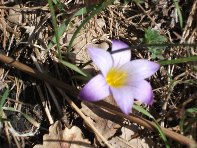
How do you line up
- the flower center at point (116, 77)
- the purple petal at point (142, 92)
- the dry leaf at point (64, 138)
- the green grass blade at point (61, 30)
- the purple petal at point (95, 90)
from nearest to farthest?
the purple petal at point (95, 90), the purple petal at point (142, 92), the flower center at point (116, 77), the dry leaf at point (64, 138), the green grass blade at point (61, 30)

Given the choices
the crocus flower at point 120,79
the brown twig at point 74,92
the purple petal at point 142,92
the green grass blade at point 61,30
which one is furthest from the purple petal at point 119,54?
the green grass blade at point 61,30

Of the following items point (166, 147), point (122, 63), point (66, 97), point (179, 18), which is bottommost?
point (166, 147)

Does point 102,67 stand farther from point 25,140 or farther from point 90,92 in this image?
point 25,140

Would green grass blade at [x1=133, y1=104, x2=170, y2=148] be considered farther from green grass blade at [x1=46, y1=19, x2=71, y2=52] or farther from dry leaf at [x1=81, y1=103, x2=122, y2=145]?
green grass blade at [x1=46, y1=19, x2=71, y2=52]

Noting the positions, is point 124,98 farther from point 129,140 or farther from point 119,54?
point 129,140

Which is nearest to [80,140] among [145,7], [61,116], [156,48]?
[61,116]

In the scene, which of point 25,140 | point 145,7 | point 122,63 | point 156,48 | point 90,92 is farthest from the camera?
point 145,7

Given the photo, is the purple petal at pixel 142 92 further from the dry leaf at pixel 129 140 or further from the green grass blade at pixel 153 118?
the dry leaf at pixel 129 140

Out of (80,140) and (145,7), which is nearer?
(80,140)
